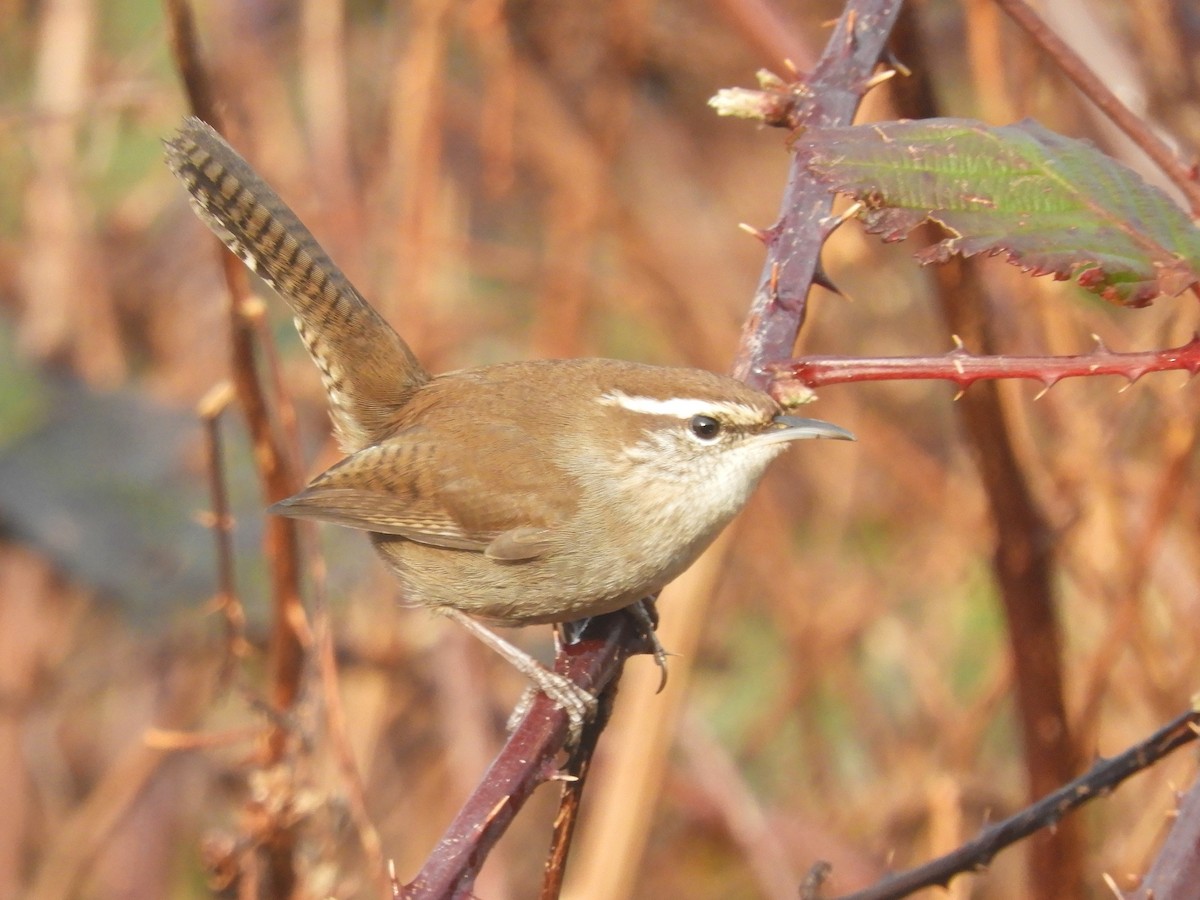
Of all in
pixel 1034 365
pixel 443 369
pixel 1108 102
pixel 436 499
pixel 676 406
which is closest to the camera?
pixel 1034 365

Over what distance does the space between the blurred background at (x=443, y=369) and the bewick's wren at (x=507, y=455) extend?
1040 mm

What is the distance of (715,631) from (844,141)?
450 cm

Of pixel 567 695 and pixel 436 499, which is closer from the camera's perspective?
pixel 567 695

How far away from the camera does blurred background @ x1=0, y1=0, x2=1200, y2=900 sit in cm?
434

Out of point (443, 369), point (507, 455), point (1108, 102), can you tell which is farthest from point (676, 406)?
point (443, 369)

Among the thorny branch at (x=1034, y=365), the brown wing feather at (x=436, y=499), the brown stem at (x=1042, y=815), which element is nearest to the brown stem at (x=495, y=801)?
the brown stem at (x=1042, y=815)

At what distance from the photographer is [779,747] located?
557 cm

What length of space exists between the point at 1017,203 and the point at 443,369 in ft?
13.4

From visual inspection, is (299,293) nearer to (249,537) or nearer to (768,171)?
(249,537)

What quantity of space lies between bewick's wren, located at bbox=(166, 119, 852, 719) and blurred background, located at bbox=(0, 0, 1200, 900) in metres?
1.04

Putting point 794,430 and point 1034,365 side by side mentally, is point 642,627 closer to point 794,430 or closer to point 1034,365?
point 794,430

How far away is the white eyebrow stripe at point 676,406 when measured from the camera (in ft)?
7.67

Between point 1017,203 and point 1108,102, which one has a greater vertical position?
point 1108,102

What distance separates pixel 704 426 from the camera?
2.50 m
